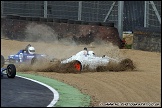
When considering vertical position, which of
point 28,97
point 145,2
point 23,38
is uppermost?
point 145,2

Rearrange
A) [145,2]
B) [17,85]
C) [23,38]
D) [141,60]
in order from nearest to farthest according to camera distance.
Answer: [17,85] < [141,60] < [145,2] < [23,38]

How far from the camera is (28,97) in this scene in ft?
32.0

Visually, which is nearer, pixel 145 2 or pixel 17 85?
pixel 17 85

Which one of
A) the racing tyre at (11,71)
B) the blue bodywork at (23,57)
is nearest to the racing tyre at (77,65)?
the blue bodywork at (23,57)

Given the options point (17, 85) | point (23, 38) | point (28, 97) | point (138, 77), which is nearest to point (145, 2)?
point (23, 38)

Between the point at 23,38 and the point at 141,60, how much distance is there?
8167 millimetres

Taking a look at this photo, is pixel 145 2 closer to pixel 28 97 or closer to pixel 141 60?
pixel 141 60

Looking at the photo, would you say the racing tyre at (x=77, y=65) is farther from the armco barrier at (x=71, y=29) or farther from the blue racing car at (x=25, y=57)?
the armco barrier at (x=71, y=29)

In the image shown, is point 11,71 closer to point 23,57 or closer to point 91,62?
point 91,62

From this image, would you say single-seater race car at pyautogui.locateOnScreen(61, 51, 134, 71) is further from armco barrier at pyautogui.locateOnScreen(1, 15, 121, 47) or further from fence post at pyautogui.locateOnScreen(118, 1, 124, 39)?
fence post at pyautogui.locateOnScreen(118, 1, 124, 39)

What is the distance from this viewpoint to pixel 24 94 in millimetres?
10164

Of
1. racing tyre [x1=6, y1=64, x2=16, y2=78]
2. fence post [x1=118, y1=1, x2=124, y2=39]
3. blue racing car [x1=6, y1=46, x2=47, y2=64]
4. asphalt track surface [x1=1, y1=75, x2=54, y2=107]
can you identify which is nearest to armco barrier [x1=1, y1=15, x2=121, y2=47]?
fence post [x1=118, y1=1, x2=124, y2=39]

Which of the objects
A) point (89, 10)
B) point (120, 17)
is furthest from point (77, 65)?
point (89, 10)

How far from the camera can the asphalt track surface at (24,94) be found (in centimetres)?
900
